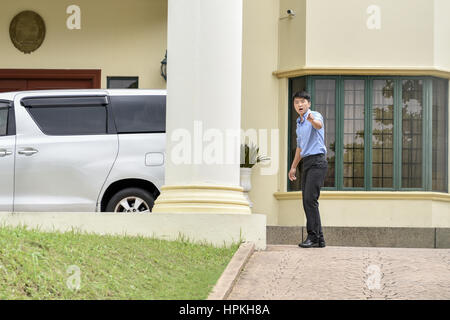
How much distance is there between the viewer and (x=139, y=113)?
39.4 feet

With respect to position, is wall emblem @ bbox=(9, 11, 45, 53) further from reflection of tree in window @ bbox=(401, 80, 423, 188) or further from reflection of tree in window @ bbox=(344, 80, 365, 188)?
reflection of tree in window @ bbox=(401, 80, 423, 188)

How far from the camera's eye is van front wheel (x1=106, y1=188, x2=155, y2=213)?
459 inches

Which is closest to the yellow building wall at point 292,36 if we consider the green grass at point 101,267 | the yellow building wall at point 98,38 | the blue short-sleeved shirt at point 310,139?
the yellow building wall at point 98,38

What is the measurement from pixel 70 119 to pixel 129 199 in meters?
1.38

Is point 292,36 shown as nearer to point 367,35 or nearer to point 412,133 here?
point 367,35

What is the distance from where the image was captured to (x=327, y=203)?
49.5ft

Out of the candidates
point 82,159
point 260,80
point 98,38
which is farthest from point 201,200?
point 98,38

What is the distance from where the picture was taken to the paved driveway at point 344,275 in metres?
7.58

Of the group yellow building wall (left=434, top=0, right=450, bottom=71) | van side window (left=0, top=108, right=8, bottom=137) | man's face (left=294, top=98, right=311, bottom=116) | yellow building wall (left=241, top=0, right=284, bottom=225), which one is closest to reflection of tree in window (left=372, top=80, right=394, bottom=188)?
yellow building wall (left=434, top=0, right=450, bottom=71)

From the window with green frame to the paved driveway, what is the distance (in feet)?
17.1

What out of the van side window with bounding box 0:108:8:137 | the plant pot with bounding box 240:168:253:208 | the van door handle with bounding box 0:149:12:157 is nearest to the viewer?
the van door handle with bounding box 0:149:12:157

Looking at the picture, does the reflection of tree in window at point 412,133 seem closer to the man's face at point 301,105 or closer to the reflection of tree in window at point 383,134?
the reflection of tree in window at point 383,134

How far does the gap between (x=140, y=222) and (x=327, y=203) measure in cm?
579

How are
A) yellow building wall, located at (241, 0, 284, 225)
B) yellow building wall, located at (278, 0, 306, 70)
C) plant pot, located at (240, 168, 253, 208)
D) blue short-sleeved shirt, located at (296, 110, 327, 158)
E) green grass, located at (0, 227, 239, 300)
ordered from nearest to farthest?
green grass, located at (0, 227, 239, 300), blue short-sleeved shirt, located at (296, 110, 327, 158), plant pot, located at (240, 168, 253, 208), yellow building wall, located at (278, 0, 306, 70), yellow building wall, located at (241, 0, 284, 225)
